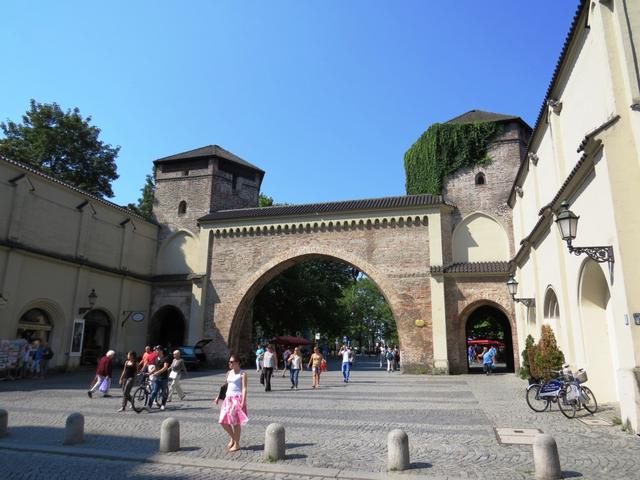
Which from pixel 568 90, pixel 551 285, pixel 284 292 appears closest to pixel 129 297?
pixel 284 292

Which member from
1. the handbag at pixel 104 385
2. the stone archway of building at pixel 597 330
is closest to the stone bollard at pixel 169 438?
the handbag at pixel 104 385

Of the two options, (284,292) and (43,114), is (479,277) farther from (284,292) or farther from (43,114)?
(43,114)

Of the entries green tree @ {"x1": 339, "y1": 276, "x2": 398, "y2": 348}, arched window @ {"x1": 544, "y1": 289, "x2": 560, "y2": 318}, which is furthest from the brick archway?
green tree @ {"x1": 339, "y1": 276, "x2": 398, "y2": 348}

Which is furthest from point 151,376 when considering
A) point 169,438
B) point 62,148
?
point 62,148

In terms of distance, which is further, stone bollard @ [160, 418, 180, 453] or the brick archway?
the brick archway

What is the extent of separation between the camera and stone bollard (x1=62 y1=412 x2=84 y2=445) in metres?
8.03

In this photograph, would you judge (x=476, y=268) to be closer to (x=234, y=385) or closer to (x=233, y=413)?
(x=234, y=385)

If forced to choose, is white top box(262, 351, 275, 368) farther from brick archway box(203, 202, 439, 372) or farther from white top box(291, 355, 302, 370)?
brick archway box(203, 202, 439, 372)

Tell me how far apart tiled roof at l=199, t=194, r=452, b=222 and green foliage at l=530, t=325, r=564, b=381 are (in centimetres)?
1258

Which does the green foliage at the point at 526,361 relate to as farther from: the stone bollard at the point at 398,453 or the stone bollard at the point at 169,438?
the stone bollard at the point at 169,438

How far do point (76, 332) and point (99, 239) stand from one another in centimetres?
542

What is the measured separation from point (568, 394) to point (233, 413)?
7.68 metres

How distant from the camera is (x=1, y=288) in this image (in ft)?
65.2

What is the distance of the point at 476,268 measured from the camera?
78.6ft
